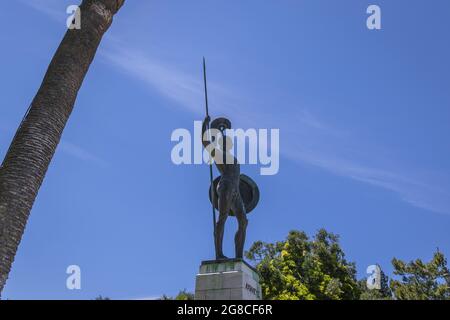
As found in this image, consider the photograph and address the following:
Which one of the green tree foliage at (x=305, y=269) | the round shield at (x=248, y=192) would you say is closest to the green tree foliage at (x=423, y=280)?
A: the green tree foliage at (x=305, y=269)

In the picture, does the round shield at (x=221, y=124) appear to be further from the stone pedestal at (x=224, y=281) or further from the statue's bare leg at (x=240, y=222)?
the stone pedestal at (x=224, y=281)

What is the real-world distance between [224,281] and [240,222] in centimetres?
152

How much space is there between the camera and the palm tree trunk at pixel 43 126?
24.6ft

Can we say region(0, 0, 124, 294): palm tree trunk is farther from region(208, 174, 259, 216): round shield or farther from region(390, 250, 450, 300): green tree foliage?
region(390, 250, 450, 300): green tree foliage

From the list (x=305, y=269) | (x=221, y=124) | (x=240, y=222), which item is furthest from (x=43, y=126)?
(x=305, y=269)

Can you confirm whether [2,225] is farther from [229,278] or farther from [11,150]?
[229,278]

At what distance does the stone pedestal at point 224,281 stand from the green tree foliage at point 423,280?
72.2ft

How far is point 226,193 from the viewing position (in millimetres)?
9570

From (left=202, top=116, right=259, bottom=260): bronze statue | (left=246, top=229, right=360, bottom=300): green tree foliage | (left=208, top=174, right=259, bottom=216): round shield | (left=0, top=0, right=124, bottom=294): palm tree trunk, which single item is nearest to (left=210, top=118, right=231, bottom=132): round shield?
(left=202, top=116, right=259, bottom=260): bronze statue

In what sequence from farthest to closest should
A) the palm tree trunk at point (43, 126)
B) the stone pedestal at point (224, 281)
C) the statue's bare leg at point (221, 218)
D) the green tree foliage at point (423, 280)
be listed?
the green tree foliage at point (423, 280) < the statue's bare leg at point (221, 218) < the stone pedestal at point (224, 281) < the palm tree trunk at point (43, 126)

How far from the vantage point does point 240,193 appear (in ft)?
34.7
